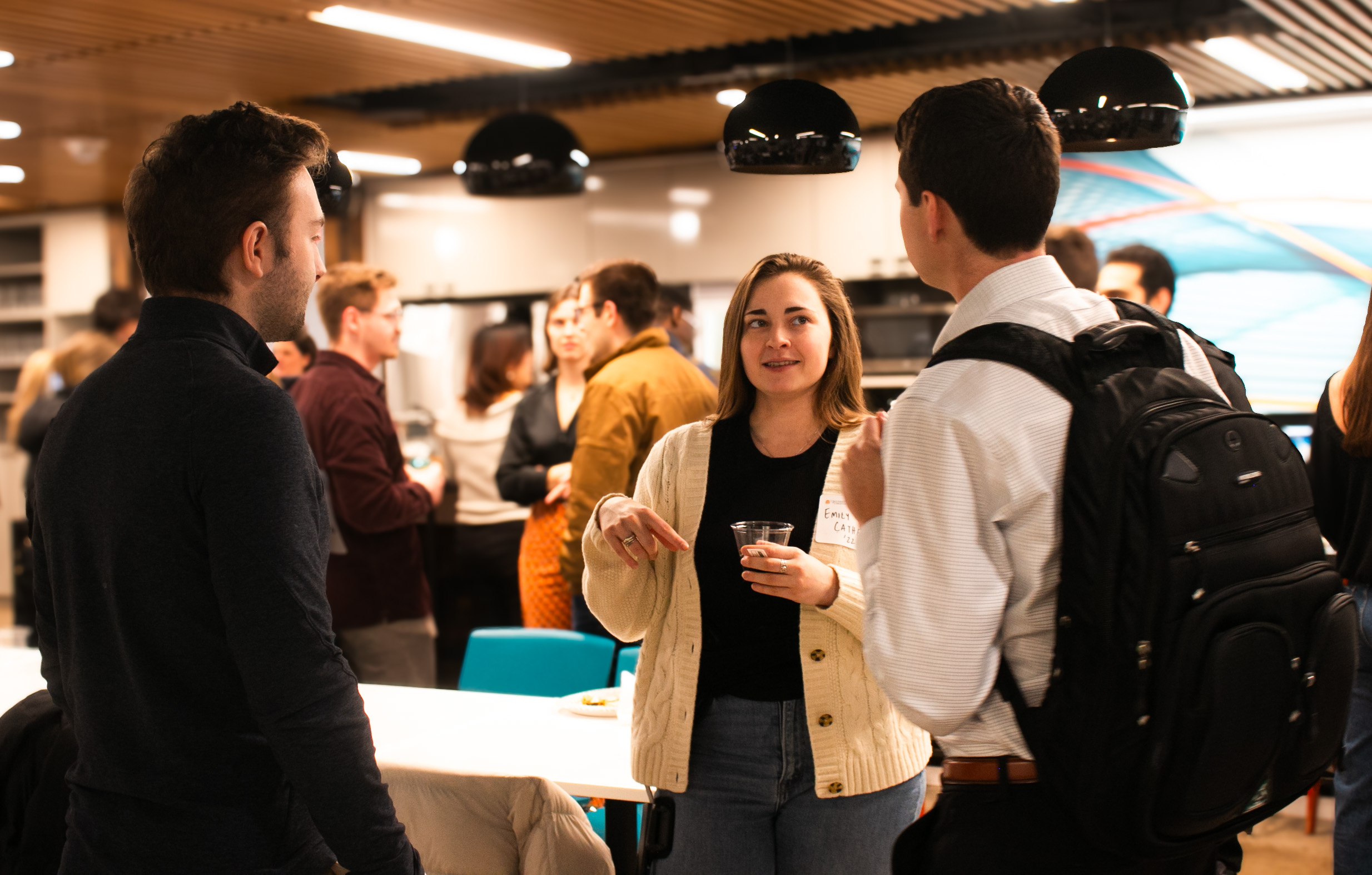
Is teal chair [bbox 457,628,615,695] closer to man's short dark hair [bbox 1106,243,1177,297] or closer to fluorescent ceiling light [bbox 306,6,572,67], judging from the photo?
man's short dark hair [bbox 1106,243,1177,297]

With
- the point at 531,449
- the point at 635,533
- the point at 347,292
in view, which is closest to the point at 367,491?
the point at 347,292

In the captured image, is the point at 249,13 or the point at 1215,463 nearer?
the point at 1215,463

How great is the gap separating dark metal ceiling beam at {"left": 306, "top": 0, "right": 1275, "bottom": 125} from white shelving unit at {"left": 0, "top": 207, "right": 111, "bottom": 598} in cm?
461

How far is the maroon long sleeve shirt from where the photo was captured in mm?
3740

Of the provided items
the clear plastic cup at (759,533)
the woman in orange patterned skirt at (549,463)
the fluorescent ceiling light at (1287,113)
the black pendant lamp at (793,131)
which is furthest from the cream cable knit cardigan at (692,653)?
the fluorescent ceiling light at (1287,113)

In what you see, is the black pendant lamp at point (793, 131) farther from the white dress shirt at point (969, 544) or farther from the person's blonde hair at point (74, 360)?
the person's blonde hair at point (74, 360)

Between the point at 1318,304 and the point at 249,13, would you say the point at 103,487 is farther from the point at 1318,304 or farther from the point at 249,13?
the point at 1318,304

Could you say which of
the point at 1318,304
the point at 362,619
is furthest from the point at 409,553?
the point at 1318,304

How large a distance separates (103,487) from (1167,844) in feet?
4.12

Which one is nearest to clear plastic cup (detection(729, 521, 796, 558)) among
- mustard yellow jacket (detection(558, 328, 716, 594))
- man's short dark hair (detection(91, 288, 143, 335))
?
mustard yellow jacket (detection(558, 328, 716, 594))

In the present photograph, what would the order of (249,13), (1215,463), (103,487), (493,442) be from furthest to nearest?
(493,442)
(249,13)
(103,487)
(1215,463)

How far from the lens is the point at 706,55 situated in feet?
19.3

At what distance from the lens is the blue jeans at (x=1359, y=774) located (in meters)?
2.64

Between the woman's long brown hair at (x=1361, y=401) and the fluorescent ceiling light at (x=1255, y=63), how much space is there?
2913 mm
